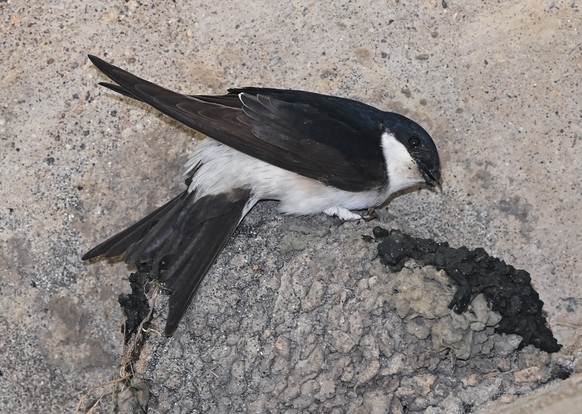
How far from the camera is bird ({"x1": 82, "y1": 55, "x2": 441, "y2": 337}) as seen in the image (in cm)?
302

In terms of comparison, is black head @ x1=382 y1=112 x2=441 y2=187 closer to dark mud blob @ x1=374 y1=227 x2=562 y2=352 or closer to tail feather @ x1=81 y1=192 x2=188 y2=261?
dark mud blob @ x1=374 y1=227 x2=562 y2=352

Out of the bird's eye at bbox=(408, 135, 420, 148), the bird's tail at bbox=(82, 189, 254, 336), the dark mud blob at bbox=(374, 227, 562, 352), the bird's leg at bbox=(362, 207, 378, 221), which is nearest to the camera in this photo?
the dark mud blob at bbox=(374, 227, 562, 352)

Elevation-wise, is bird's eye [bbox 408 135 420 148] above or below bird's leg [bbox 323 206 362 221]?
above

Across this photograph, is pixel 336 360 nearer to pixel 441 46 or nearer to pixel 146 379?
pixel 146 379

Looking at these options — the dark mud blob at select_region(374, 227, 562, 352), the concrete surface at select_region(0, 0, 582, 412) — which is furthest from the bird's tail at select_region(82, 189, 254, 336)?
the dark mud blob at select_region(374, 227, 562, 352)

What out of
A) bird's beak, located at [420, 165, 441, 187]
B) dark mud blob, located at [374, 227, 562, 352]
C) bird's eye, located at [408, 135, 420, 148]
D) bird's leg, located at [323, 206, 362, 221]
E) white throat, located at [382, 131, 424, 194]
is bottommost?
dark mud blob, located at [374, 227, 562, 352]

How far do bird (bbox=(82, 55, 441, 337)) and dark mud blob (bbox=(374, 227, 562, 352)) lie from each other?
24 centimetres

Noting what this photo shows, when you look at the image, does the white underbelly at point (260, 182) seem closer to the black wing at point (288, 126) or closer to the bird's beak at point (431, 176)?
the black wing at point (288, 126)

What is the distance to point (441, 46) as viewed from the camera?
3.58 m

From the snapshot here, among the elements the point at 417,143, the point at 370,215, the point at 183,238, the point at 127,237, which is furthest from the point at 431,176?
the point at 127,237

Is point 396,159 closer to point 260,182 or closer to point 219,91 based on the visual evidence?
point 260,182

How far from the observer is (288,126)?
306 cm

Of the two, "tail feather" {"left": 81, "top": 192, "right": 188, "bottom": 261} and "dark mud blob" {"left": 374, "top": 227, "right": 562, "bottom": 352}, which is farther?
"tail feather" {"left": 81, "top": 192, "right": 188, "bottom": 261}

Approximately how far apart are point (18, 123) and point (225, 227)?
2.69ft
